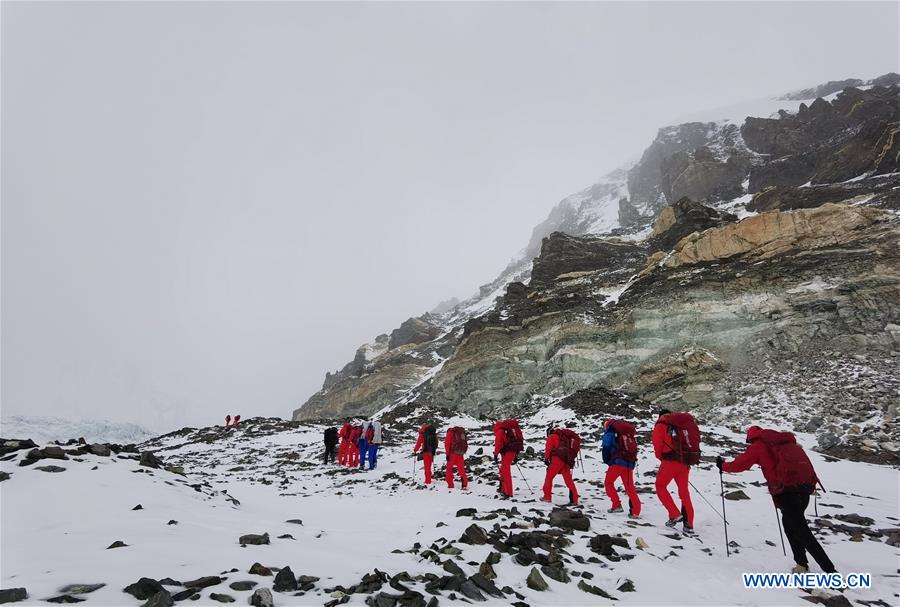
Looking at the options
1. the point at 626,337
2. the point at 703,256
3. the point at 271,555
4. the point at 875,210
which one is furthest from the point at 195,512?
the point at 875,210

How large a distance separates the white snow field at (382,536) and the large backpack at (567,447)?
1140 millimetres

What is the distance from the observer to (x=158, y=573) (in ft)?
15.0

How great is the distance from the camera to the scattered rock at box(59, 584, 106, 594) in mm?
3961

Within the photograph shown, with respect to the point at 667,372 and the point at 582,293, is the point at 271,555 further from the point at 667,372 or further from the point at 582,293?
the point at 582,293

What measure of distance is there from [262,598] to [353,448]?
16136 mm

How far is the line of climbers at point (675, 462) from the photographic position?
Result: 21.5ft

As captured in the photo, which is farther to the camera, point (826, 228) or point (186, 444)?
point (186, 444)

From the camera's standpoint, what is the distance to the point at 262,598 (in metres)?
4.17

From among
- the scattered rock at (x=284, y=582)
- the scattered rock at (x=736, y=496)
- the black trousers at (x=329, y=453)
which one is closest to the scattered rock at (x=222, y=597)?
the scattered rock at (x=284, y=582)

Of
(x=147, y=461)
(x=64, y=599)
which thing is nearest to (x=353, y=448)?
(x=147, y=461)

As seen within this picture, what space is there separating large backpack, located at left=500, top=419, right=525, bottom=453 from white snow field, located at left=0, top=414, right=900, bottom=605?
50.2 inches

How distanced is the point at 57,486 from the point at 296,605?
249 inches

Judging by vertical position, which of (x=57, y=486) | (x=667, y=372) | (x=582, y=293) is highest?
(x=582, y=293)

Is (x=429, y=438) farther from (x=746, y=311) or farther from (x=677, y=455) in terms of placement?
(x=746, y=311)
